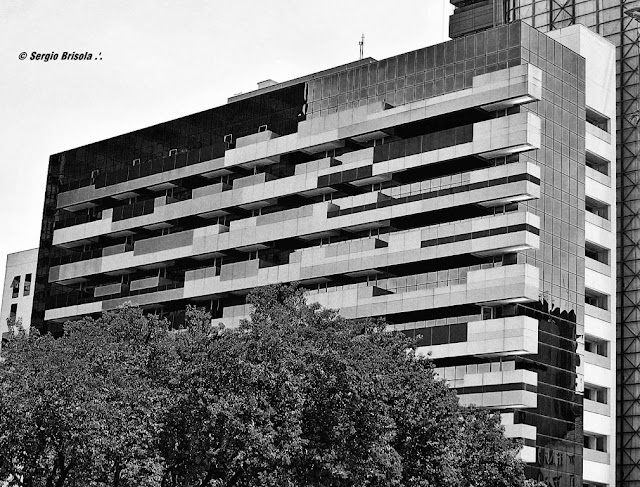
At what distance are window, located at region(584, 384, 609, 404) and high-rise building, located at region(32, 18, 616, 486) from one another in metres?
0.11

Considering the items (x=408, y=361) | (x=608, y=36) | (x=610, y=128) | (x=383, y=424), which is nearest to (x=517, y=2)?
(x=608, y=36)

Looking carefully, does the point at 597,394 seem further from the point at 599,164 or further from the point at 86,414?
the point at 86,414

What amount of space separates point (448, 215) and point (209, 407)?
4763 centimetres

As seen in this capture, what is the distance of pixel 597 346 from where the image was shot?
327ft

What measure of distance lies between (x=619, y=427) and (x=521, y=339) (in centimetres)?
1892

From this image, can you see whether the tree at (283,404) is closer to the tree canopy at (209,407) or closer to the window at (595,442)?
the tree canopy at (209,407)

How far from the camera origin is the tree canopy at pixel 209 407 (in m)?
53.4

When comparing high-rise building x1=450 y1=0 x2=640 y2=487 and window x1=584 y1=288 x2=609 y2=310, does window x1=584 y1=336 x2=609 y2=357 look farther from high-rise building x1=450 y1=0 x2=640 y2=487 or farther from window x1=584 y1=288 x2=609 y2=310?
high-rise building x1=450 y1=0 x2=640 y2=487

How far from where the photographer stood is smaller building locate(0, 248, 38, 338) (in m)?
136

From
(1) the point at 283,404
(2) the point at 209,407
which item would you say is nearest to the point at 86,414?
(2) the point at 209,407

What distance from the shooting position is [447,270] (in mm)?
95688

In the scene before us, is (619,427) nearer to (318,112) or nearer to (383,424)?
(318,112)

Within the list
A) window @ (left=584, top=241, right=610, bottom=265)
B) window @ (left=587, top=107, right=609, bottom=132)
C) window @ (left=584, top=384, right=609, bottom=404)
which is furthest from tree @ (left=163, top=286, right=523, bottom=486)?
window @ (left=587, top=107, right=609, bottom=132)

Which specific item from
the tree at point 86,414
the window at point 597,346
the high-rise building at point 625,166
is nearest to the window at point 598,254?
the high-rise building at point 625,166
